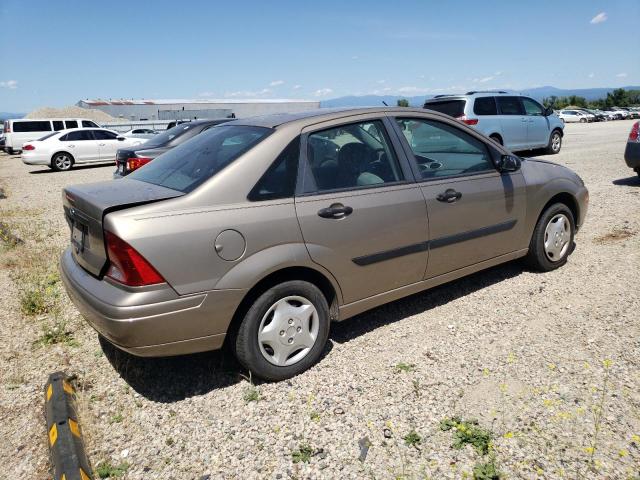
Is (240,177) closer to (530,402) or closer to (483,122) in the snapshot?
(530,402)

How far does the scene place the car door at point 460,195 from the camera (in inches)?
150

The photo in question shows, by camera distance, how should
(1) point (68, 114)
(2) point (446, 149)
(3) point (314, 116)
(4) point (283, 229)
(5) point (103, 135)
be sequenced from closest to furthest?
(4) point (283, 229) < (3) point (314, 116) < (2) point (446, 149) < (5) point (103, 135) < (1) point (68, 114)

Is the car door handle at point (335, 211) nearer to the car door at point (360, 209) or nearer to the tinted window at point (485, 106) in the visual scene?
the car door at point (360, 209)

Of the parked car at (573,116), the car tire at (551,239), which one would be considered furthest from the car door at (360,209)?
the parked car at (573,116)

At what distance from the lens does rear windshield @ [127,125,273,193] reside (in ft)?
10.2

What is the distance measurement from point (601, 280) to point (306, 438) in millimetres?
3474

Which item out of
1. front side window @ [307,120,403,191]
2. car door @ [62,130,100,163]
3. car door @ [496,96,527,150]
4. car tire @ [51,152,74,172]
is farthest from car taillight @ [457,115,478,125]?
car tire @ [51,152,74,172]

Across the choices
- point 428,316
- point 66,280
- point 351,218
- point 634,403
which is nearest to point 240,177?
point 351,218

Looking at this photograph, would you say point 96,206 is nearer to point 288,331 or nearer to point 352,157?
point 288,331

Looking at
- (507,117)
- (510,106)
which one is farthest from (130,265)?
(510,106)

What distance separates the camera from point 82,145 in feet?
64.3

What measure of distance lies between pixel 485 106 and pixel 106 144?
49.4ft

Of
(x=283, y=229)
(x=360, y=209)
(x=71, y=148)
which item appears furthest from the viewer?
(x=71, y=148)

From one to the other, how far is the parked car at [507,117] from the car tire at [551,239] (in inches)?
305
